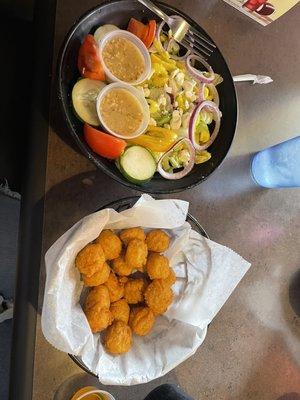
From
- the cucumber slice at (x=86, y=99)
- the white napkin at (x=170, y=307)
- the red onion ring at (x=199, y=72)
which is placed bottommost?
the white napkin at (x=170, y=307)

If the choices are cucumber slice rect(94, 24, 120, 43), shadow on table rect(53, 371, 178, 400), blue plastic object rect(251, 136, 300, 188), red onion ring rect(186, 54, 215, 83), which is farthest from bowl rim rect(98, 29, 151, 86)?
shadow on table rect(53, 371, 178, 400)

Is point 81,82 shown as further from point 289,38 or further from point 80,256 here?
point 289,38

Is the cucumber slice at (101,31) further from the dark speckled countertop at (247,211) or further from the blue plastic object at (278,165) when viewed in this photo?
the blue plastic object at (278,165)

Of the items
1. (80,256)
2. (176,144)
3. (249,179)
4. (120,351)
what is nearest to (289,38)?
(249,179)

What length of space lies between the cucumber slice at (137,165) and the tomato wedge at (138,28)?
1.00ft

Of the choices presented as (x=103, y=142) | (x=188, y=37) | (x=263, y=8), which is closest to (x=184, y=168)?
(x=103, y=142)

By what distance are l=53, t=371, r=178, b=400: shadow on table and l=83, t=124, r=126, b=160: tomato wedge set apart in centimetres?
→ 57

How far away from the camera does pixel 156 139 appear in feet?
4.17

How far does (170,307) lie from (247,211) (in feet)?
1.31

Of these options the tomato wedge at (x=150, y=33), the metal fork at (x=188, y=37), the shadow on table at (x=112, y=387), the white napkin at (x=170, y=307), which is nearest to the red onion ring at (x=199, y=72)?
the metal fork at (x=188, y=37)

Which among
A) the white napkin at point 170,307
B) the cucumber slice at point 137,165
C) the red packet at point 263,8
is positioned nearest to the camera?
the white napkin at point 170,307

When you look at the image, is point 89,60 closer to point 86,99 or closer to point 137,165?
point 86,99

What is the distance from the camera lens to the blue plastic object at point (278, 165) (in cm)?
145

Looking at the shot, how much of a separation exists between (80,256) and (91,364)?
0.82ft
